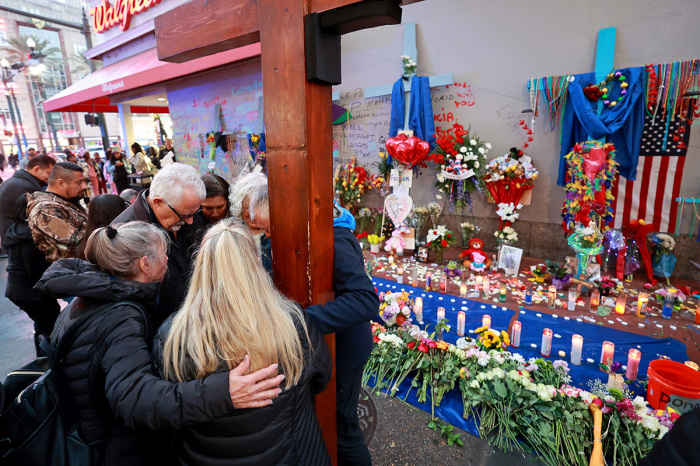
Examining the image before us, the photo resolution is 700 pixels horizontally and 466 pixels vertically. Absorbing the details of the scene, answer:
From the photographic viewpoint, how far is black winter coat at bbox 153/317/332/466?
4.13 ft

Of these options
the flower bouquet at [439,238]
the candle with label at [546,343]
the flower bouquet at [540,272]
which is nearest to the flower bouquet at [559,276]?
the flower bouquet at [540,272]

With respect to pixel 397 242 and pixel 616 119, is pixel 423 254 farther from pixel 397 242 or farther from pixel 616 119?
pixel 616 119

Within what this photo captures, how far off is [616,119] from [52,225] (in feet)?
21.0

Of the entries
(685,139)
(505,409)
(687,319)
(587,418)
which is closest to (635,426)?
(587,418)

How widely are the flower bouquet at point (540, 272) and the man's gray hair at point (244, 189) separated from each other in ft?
13.9

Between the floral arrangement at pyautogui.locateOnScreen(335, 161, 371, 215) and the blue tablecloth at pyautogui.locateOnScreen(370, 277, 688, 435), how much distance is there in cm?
294

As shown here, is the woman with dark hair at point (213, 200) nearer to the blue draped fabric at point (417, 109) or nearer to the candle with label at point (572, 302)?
the candle with label at point (572, 302)

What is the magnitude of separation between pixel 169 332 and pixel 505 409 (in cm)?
235

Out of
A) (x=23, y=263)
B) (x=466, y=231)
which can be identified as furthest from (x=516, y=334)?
(x=23, y=263)

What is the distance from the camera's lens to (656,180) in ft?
16.4

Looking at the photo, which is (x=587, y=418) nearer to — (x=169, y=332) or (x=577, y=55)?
(x=169, y=332)

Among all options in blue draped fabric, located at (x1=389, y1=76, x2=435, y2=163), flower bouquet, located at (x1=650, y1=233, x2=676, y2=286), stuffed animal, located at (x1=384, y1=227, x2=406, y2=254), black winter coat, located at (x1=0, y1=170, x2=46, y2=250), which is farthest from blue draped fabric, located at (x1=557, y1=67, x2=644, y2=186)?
black winter coat, located at (x1=0, y1=170, x2=46, y2=250)

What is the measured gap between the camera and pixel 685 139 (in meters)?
4.71

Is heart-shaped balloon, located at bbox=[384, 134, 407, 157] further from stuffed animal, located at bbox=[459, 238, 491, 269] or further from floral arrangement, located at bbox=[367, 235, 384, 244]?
stuffed animal, located at bbox=[459, 238, 491, 269]
